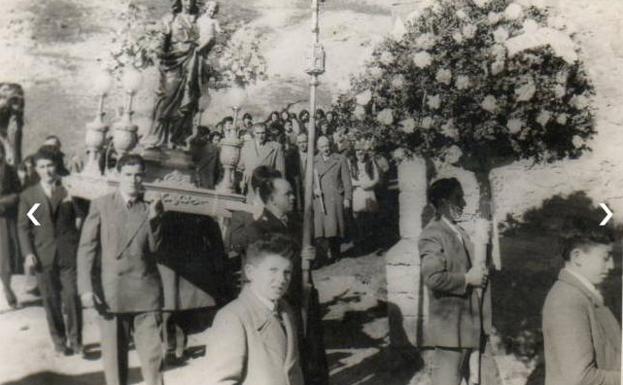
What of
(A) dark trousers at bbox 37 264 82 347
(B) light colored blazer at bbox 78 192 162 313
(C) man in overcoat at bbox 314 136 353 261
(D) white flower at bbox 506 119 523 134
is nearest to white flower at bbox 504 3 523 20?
(D) white flower at bbox 506 119 523 134

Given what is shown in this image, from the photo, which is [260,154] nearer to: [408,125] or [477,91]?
[408,125]

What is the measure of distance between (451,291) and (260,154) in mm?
708

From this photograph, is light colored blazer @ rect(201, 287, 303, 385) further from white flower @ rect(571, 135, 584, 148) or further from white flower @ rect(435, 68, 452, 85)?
white flower @ rect(571, 135, 584, 148)

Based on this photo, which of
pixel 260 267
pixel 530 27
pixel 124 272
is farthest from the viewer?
pixel 530 27

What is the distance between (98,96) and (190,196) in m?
0.40

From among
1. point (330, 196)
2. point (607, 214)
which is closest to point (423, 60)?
point (330, 196)

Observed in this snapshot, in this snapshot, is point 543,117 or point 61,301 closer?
point 61,301

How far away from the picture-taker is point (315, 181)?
97.4 inches

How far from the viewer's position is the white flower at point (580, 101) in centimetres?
249

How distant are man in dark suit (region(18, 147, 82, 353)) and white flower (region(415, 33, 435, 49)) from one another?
1142 millimetres

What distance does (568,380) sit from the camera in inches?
83.1

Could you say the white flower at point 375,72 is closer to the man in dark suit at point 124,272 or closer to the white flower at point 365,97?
the white flower at point 365,97

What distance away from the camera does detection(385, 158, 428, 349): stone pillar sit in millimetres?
2451

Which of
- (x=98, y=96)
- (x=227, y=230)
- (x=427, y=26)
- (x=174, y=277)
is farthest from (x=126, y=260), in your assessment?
(x=427, y=26)
